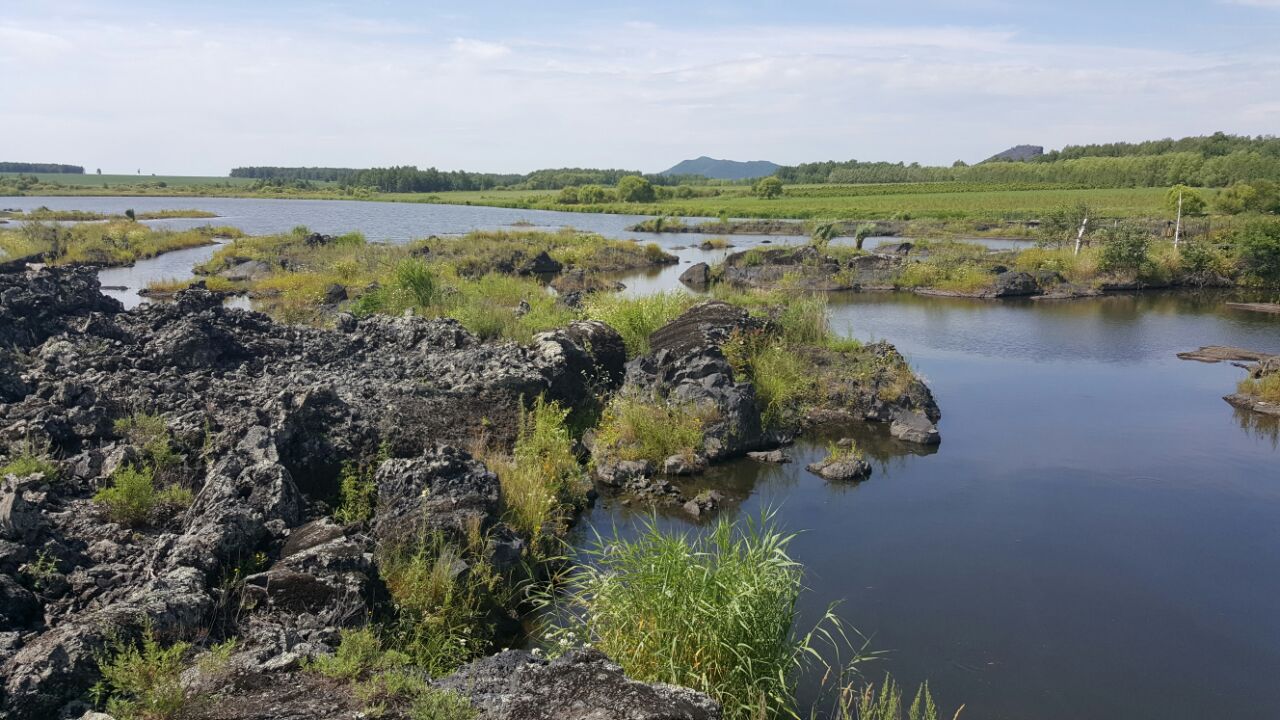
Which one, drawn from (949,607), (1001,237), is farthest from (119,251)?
(1001,237)

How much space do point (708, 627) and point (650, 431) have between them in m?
6.66

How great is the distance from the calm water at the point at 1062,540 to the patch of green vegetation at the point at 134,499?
205 inches

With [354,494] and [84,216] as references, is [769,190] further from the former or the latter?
[354,494]

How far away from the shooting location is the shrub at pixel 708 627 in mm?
6723

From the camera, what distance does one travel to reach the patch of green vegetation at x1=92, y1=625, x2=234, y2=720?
5008mm

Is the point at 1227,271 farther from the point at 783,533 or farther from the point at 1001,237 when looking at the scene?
the point at 783,533

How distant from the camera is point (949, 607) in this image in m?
9.30

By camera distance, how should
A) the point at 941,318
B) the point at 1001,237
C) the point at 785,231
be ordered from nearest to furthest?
the point at 941,318 → the point at 1001,237 → the point at 785,231

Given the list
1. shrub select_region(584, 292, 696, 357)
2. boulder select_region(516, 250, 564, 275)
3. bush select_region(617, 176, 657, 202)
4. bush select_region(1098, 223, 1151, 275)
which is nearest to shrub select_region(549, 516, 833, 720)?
Answer: shrub select_region(584, 292, 696, 357)

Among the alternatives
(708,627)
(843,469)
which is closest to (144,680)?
(708,627)

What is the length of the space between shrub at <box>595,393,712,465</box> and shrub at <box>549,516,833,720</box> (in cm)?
555

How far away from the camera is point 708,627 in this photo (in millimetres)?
6793

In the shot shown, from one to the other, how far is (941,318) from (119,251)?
3885 centimetres

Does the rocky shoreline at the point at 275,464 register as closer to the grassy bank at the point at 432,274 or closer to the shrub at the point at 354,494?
the shrub at the point at 354,494
